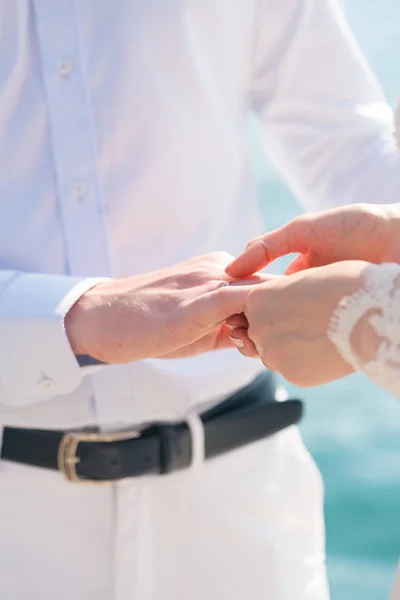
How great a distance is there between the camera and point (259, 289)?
86cm

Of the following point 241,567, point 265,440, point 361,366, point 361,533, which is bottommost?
point 361,533

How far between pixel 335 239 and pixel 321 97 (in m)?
0.34

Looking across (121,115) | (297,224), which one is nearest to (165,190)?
(121,115)

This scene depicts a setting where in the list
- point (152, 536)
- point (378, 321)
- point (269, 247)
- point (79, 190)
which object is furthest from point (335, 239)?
point (152, 536)

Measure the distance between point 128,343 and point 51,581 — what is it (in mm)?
334

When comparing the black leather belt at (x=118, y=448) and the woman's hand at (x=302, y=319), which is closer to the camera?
the woman's hand at (x=302, y=319)

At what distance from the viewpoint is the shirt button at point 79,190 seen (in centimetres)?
103

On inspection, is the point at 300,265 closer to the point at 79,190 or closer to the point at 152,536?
the point at 79,190

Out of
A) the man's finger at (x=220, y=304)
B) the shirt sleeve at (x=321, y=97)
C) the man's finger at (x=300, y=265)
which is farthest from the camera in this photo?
the shirt sleeve at (x=321, y=97)

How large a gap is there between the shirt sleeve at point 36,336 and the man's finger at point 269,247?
0.15 meters

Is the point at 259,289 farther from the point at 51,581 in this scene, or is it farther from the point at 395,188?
the point at 51,581

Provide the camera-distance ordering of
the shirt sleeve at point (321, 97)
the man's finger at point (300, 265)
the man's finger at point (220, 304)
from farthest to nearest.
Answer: the shirt sleeve at point (321, 97) → the man's finger at point (300, 265) → the man's finger at point (220, 304)

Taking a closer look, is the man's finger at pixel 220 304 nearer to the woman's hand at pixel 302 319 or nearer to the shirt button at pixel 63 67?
the woman's hand at pixel 302 319

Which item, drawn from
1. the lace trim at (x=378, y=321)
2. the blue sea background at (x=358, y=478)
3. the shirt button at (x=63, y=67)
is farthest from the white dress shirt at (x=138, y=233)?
the blue sea background at (x=358, y=478)
